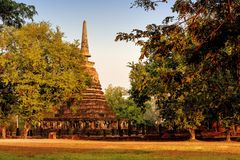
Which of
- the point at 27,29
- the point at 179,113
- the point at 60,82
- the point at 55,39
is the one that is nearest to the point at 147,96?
the point at 179,113

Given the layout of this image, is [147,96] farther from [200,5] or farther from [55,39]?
[200,5]

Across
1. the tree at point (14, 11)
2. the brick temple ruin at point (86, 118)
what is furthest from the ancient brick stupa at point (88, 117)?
the tree at point (14, 11)

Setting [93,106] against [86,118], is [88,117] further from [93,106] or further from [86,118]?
[93,106]

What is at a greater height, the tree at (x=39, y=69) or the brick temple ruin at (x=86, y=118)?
the tree at (x=39, y=69)

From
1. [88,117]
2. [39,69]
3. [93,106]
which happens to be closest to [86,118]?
[88,117]

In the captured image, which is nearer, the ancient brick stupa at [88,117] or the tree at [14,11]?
the tree at [14,11]

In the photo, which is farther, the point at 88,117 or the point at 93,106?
the point at 93,106

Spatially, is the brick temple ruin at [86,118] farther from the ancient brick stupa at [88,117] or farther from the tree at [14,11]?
the tree at [14,11]

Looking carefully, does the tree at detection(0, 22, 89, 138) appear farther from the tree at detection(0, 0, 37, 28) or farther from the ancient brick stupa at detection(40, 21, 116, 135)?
the tree at detection(0, 0, 37, 28)

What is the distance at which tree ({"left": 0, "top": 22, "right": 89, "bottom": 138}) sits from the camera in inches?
1828

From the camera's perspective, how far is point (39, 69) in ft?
156

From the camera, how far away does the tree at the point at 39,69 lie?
46.4m

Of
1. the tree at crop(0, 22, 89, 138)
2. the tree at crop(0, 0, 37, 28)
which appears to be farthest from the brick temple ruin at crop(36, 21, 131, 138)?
the tree at crop(0, 0, 37, 28)

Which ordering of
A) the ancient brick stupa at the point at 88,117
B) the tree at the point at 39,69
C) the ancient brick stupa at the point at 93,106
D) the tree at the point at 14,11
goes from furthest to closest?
the ancient brick stupa at the point at 93,106
the ancient brick stupa at the point at 88,117
the tree at the point at 39,69
the tree at the point at 14,11
